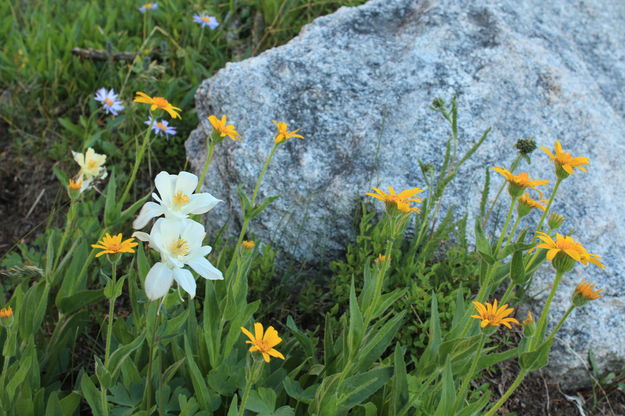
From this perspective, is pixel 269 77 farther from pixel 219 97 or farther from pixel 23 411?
pixel 23 411

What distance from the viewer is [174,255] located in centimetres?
142

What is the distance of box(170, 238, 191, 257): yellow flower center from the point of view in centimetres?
142

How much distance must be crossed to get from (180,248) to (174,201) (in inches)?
5.6

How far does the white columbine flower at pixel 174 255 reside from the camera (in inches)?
54.5

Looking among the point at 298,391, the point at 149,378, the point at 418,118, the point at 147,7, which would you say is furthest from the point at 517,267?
the point at 147,7

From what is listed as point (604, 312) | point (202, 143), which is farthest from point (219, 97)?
point (604, 312)

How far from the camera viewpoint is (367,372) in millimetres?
1833

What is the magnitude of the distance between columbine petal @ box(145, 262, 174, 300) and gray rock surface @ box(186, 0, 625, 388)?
1262mm

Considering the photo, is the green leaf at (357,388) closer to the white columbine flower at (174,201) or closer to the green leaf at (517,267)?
the green leaf at (517,267)

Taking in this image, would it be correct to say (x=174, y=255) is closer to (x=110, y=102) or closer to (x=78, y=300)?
(x=78, y=300)

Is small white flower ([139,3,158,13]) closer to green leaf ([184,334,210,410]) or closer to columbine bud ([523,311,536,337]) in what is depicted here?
green leaf ([184,334,210,410])

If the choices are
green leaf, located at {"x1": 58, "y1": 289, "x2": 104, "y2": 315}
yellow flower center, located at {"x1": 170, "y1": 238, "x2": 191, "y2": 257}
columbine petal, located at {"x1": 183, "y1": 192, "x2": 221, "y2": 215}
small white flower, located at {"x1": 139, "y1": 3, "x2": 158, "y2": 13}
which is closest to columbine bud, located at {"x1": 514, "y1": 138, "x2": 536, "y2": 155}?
columbine petal, located at {"x1": 183, "y1": 192, "x2": 221, "y2": 215}

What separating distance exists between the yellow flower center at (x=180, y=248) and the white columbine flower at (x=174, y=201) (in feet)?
0.27

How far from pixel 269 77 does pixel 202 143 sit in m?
0.42
